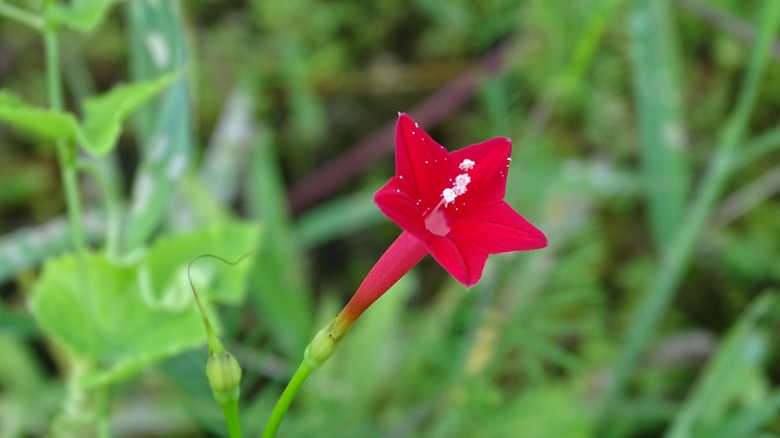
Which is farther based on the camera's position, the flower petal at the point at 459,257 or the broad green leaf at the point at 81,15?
the broad green leaf at the point at 81,15

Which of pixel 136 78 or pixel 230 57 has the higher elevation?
pixel 230 57

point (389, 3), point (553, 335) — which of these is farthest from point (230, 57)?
point (553, 335)

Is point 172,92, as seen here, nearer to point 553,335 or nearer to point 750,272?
point 553,335

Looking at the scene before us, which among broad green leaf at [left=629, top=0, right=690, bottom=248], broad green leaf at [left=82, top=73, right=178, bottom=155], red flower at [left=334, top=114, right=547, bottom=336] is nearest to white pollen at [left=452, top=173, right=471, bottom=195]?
red flower at [left=334, top=114, right=547, bottom=336]

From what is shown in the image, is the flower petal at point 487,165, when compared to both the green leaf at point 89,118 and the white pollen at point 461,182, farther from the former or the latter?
the green leaf at point 89,118

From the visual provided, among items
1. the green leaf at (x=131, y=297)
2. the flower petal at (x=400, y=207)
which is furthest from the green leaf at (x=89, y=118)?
the flower petal at (x=400, y=207)

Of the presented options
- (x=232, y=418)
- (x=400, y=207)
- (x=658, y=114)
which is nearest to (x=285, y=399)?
(x=232, y=418)

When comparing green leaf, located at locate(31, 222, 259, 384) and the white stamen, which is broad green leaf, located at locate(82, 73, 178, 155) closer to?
green leaf, located at locate(31, 222, 259, 384)
